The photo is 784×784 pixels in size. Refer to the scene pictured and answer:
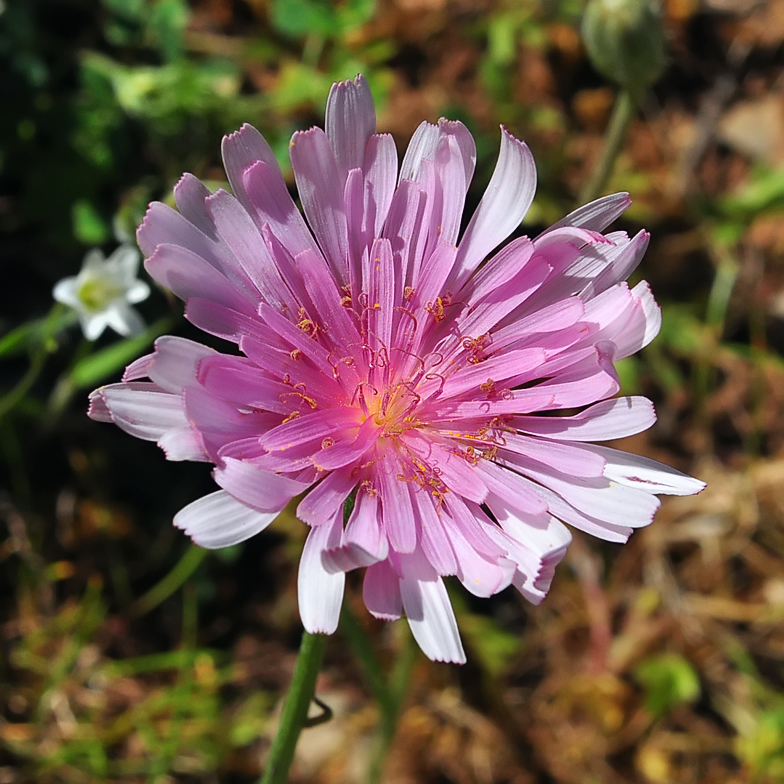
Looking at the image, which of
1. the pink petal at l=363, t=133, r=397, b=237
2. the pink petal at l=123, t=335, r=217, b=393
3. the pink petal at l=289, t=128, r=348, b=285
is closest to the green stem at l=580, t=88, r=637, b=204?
the pink petal at l=363, t=133, r=397, b=237

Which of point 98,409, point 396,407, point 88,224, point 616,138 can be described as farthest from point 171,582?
point 616,138

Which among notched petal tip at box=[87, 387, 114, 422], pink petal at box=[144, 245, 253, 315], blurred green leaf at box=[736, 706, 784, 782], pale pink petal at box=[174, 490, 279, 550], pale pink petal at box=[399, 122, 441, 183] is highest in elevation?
pale pink petal at box=[399, 122, 441, 183]

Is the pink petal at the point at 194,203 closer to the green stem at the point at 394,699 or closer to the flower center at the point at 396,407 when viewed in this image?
the flower center at the point at 396,407

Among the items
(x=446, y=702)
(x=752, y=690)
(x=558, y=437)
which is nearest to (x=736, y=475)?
(x=752, y=690)

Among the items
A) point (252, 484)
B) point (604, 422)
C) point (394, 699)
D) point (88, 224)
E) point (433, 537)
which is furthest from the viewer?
point (88, 224)

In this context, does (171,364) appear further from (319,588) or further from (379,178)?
(379,178)

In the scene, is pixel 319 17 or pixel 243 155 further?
pixel 319 17

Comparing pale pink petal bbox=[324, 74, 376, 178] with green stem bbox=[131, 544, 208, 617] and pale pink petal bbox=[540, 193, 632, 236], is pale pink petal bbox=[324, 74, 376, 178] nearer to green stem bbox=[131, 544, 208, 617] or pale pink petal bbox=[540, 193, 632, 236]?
pale pink petal bbox=[540, 193, 632, 236]
